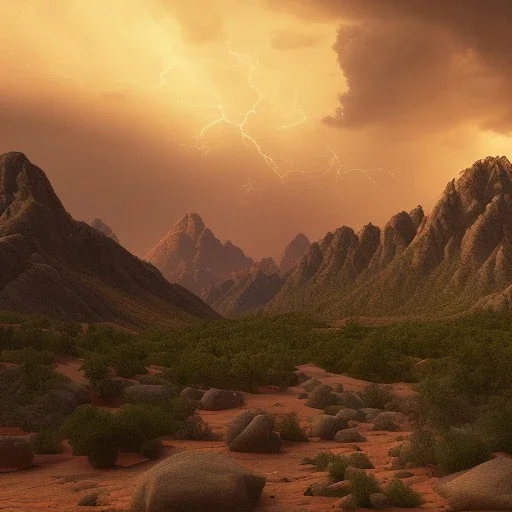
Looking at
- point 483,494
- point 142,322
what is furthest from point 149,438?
point 142,322

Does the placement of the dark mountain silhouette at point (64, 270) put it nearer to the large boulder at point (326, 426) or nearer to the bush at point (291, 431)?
the large boulder at point (326, 426)

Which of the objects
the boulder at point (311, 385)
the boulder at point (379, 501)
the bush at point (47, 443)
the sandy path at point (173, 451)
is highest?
the boulder at point (311, 385)

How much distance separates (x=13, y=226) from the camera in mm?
86312

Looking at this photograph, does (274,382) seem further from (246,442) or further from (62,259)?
(62,259)

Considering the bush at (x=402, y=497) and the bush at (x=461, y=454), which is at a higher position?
the bush at (x=461, y=454)

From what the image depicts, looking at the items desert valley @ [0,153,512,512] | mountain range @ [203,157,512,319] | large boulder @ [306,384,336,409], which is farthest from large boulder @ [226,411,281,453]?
mountain range @ [203,157,512,319]

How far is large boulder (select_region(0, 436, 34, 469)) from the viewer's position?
1412 centimetres

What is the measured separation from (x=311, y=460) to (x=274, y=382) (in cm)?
1484

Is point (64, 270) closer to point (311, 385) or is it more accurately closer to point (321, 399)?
point (311, 385)

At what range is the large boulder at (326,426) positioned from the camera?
1711 centimetres

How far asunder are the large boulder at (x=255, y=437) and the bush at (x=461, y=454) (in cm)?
482

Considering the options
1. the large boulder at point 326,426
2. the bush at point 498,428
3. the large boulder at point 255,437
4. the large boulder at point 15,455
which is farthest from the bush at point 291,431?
the large boulder at point 15,455

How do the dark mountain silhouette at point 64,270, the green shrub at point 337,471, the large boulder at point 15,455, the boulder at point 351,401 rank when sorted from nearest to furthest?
1. the green shrub at point 337,471
2. the large boulder at point 15,455
3. the boulder at point 351,401
4. the dark mountain silhouette at point 64,270

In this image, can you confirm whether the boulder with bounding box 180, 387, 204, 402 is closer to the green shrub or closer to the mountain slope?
the green shrub
